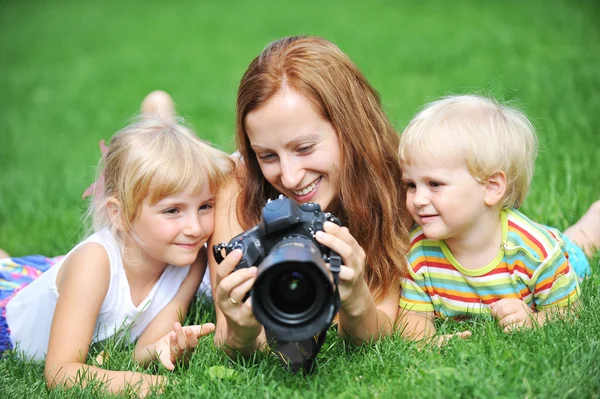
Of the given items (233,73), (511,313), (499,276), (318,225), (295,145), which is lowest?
(511,313)

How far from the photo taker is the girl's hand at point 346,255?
2516 millimetres

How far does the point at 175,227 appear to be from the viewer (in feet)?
10.6

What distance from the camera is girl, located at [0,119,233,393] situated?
3121 mm

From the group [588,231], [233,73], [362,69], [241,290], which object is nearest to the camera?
[241,290]

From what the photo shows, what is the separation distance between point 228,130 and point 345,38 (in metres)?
4.40

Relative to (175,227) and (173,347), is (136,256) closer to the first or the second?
(175,227)

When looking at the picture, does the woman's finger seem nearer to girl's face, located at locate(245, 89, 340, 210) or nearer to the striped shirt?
girl's face, located at locate(245, 89, 340, 210)

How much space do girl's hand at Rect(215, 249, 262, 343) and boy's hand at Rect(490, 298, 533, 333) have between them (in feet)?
3.28

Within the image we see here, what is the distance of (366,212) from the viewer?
3.28 metres

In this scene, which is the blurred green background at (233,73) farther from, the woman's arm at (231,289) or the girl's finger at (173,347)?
the girl's finger at (173,347)

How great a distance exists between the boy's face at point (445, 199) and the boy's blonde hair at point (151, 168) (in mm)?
891

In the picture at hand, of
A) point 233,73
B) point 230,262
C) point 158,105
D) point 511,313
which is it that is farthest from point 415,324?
point 233,73

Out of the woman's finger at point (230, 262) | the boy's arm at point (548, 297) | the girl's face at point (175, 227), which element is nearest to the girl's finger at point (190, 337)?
the woman's finger at point (230, 262)

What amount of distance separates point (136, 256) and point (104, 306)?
26 cm
